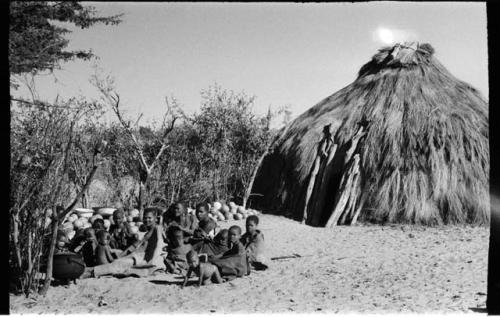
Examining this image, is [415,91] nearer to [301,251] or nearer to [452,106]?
[452,106]

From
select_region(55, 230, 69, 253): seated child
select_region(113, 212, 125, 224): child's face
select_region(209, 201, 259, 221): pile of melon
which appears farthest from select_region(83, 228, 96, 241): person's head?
select_region(209, 201, 259, 221): pile of melon

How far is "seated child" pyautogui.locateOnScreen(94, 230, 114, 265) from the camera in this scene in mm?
6020

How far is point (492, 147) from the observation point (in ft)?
11.4

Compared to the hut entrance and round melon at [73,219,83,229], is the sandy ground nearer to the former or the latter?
the hut entrance

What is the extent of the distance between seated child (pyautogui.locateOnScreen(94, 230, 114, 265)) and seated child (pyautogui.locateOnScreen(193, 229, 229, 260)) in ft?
3.64

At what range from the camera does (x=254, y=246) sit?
6527mm

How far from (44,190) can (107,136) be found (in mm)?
6951

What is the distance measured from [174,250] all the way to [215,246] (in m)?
0.56

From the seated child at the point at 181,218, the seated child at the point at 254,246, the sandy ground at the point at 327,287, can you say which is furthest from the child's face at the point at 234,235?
the seated child at the point at 181,218

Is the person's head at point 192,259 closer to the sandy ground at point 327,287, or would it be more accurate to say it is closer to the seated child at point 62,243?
the sandy ground at point 327,287

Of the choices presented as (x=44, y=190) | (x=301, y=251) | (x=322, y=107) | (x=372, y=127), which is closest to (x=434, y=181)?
(x=372, y=127)

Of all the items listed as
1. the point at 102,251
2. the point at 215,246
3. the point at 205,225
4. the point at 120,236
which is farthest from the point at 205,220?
the point at 102,251

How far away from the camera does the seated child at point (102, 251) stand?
Result: 6020mm

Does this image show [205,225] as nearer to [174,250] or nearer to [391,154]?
[174,250]
